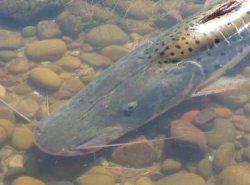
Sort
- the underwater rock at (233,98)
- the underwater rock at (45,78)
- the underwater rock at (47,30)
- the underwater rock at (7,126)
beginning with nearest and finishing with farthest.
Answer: the underwater rock at (7,126) < the underwater rock at (233,98) < the underwater rock at (45,78) < the underwater rock at (47,30)

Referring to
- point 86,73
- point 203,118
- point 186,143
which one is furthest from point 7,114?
point 203,118

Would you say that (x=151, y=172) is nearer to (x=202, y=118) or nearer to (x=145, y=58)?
(x=202, y=118)

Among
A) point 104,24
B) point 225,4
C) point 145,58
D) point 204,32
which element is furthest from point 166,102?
point 104,24

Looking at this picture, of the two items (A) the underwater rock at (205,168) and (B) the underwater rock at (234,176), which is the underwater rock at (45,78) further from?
(B) the underwater rock at (234,176)

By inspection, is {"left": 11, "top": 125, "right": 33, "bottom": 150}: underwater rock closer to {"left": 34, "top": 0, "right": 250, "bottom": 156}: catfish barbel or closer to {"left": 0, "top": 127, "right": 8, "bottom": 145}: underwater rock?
{"left": 0, "top": 127, "right": 8, "bottom": 145}: underwater rock

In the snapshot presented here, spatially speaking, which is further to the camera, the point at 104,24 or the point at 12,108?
the point at 104,24

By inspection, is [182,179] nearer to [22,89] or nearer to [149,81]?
[149,81]

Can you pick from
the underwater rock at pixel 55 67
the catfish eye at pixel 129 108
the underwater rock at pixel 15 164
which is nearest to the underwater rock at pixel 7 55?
the underwater rock at pixel 55 67
